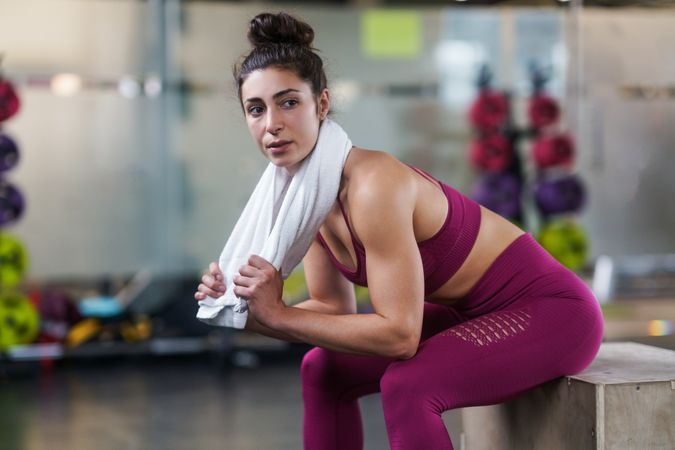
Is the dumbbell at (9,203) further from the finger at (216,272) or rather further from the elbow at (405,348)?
the elbow at (405,348)

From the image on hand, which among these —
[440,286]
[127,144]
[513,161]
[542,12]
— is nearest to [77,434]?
[440,286]

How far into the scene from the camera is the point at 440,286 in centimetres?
202

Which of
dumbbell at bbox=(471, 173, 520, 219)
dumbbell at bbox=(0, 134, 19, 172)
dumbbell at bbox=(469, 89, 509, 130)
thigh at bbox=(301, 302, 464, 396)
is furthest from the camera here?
dumbbell at bbox=(469, 89, 509, 130)

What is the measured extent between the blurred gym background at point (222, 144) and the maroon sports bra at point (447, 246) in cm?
265

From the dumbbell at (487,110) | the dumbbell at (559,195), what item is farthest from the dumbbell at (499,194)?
the dumbbell at (487,110)

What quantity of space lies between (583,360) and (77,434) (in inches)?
80.6

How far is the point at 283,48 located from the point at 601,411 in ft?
2.93

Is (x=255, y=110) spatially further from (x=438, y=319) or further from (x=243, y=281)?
(x=438, y=319)

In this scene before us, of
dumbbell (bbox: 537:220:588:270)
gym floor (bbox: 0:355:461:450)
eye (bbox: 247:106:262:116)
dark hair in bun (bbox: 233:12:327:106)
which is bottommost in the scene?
gym floor (bbox: 0:355:461:450)

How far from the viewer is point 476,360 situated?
75.2 inches

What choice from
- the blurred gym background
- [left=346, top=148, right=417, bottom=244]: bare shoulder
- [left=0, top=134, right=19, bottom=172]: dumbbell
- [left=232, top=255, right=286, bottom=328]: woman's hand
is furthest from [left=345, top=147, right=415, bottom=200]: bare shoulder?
[left=0, top=134, right=19, bottom=172]: dumbbell

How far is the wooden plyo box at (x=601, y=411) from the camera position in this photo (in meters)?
1.90

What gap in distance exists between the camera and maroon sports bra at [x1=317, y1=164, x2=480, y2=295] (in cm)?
196

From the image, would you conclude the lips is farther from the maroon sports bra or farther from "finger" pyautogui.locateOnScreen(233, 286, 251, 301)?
"finger" pyautogui.locateOnScreen(233, 286, 251, 301)
